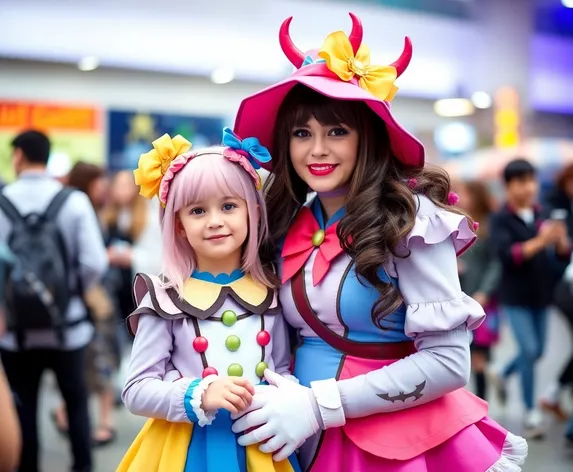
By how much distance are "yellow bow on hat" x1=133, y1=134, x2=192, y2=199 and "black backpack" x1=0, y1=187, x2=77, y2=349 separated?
1.90m

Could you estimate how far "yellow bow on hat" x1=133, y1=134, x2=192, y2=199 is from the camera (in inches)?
77.5

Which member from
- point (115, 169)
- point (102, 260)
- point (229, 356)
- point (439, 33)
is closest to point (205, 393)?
point (229, 356)

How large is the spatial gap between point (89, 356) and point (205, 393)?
353cm

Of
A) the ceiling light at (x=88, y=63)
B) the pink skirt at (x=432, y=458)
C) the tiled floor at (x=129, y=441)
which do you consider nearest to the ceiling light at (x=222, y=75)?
the ceiling light at (x=88, y=63)

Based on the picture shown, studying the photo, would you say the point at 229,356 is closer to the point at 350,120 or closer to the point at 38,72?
the point at 350,120

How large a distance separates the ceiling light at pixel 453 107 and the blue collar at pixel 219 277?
39.2ft

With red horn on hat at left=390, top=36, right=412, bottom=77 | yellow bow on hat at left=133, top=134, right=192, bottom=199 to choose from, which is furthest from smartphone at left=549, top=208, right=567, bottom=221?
yellow bow on hat at left=133, top=134, right=192, bottom=199

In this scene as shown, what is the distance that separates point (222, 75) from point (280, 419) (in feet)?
32.4

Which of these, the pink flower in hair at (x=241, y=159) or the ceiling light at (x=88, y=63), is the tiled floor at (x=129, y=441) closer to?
the pink flower in hair at (x=241, y=159)

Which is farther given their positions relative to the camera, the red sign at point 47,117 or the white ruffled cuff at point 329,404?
the red sign at point 47,117

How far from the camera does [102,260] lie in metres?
3.96

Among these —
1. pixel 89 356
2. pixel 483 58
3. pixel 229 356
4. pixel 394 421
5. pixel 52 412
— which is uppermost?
pixel 483 58

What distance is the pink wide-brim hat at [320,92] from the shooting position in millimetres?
1852

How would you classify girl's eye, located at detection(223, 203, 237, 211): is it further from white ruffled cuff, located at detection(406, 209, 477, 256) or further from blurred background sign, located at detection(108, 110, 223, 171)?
blurred background sign, located at detection(108, 110, 223, 171)
